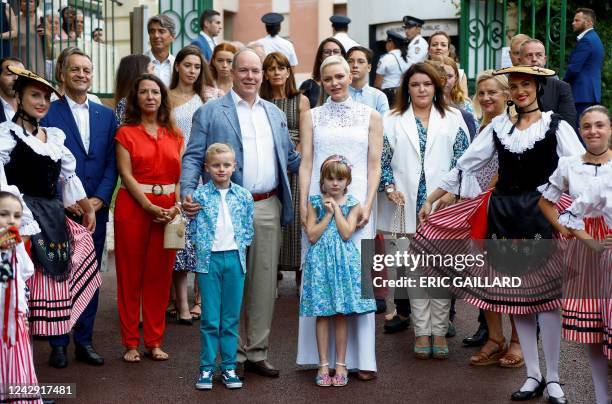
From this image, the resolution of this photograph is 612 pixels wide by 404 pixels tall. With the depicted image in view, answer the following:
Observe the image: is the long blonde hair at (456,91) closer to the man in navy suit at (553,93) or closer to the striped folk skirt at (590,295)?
the man in navy suit at (553,93)

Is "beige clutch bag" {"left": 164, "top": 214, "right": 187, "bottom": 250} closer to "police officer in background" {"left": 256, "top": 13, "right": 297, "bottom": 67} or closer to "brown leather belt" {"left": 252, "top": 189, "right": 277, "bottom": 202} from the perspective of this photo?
"brown leather belt" {"left": 252, "top": 189, "right": 277, "bottom": 202}

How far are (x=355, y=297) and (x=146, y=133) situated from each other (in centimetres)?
185

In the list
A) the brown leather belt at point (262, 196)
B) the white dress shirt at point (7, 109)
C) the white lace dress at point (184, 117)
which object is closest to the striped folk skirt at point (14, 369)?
the brown leather belt at point (262, 196)

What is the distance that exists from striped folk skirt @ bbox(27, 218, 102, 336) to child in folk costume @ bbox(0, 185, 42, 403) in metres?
0.66

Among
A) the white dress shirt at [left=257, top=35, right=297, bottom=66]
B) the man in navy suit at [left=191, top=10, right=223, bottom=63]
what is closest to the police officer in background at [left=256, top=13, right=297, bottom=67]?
the white dress shirt at [left=257, top=35, right=297, bottom=66]

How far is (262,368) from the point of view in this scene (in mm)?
6660

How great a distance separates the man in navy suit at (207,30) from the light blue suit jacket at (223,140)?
461 cm

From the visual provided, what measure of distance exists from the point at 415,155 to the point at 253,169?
1292mm

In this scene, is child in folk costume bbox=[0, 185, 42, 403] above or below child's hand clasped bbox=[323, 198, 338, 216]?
below

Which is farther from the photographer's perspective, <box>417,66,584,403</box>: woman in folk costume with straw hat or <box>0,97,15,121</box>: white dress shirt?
<box>0,97,15,121</box>: white dress shirt

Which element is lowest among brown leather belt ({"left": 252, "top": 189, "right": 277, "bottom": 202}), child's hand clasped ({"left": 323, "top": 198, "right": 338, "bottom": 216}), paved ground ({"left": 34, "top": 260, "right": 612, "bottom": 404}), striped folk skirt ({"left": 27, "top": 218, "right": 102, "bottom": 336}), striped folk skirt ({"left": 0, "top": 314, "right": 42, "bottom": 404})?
paved ground ({"left": 34, "top": 260, "right": 612, "bottom": 404})

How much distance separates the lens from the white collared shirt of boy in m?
6.34

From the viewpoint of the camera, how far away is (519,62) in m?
8.48

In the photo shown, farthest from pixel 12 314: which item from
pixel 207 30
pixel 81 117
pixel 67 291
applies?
pixel 207 30
